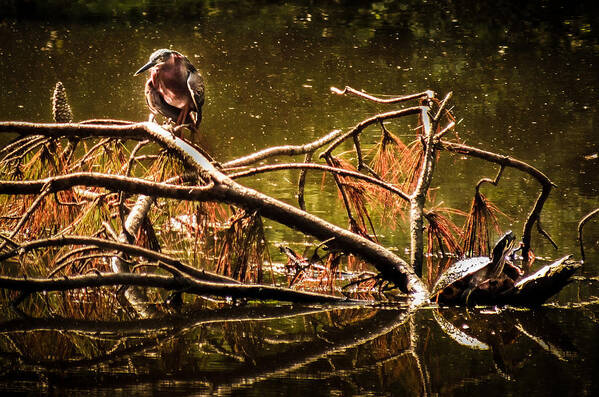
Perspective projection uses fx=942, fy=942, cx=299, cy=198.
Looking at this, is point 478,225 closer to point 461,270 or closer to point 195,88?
point 461,270

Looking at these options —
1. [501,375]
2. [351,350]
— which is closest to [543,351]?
[501,375]

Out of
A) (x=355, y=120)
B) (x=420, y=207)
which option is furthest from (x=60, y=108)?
(x=355, y=120)

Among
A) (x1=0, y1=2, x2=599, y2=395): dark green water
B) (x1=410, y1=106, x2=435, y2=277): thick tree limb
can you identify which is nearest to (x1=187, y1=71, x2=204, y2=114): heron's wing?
(x1=0, y1=2, x2=599, y2=395): dark green water

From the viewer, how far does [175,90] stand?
11.5 ft

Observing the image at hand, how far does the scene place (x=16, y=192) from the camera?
8.64ft

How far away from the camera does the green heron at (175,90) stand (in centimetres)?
349

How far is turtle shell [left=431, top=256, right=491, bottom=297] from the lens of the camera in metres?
2.70

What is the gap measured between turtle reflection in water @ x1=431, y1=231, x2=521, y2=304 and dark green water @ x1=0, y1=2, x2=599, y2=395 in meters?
0.09

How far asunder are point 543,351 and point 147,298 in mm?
1209

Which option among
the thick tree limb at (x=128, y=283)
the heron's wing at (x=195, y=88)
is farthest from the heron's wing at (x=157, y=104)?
the thick tree limb at (x=128, y=283)

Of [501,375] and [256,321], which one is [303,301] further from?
[501,375]

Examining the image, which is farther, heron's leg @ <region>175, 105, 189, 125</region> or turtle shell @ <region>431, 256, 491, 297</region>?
heron's leg @ <region>175, 105, 189, 125</region>

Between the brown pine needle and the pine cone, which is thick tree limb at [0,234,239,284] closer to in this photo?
the pine cone

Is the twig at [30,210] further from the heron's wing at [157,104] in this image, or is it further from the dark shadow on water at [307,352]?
the heron's wing at [157,104]
